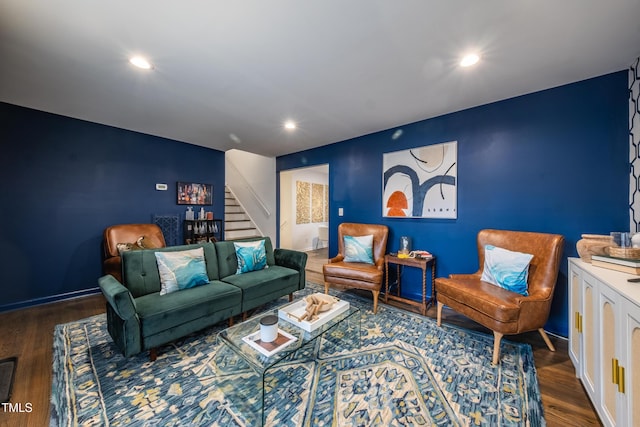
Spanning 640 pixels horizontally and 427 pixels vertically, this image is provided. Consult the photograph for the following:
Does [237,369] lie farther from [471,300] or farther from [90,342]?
[471,300]

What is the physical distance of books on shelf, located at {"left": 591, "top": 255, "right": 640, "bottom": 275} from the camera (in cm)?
146

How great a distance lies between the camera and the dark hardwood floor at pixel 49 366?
145 cm

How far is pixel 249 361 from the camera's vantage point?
4.79 ft

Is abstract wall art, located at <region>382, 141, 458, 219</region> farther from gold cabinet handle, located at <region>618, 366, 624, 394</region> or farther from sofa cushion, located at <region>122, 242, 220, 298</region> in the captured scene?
sofa cushion, located at <region>122, 242, 220, 298</region>

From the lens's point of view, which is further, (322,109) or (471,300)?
(322,109)

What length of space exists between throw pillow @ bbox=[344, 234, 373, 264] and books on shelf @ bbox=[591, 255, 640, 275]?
6.81ft

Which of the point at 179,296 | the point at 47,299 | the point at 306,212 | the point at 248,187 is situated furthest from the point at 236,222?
the point at 179,296

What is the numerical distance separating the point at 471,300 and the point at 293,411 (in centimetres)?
168

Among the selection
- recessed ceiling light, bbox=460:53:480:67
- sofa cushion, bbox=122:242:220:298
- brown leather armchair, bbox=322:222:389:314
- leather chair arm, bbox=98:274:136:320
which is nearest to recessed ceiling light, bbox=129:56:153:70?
sofa cushion, bbox=122:242:220:298

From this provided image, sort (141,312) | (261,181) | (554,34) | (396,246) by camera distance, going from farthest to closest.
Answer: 1. (261,181)
2. (396,246)
3. (141,312)
4. (554,34)

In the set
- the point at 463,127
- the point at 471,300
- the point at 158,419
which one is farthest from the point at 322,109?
the point at 158,419

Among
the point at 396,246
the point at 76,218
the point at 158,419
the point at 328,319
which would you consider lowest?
the point at 158,419

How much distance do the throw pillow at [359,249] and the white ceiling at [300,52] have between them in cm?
167

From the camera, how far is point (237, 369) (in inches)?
66.2
